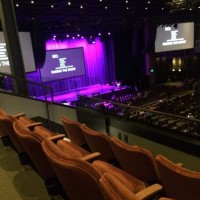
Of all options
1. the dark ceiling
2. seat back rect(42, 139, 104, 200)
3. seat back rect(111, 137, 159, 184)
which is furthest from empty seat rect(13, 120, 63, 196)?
the dark ceiling

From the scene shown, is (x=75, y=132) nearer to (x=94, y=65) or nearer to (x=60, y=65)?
(x=60, y=65)

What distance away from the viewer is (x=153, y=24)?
12.8m

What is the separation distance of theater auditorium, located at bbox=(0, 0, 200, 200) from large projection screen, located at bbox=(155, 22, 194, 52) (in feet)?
0.18

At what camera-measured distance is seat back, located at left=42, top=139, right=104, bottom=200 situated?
129 cm

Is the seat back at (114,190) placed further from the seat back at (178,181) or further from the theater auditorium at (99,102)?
the seat back at (178,181)

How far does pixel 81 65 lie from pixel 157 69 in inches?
249

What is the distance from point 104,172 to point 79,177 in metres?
0.69

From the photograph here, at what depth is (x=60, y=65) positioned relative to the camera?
13.7 metres

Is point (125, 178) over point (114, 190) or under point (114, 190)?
under

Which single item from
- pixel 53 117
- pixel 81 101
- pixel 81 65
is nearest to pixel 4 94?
A: pixel 53 117

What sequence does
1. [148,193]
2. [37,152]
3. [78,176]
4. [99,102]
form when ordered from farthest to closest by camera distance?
[99,102]
[37,152]
[148,193]
[78,176]

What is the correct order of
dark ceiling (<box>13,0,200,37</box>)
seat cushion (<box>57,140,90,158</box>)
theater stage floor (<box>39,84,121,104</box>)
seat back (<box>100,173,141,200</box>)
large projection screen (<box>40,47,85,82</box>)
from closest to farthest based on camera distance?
1. seat back (<box>100,173,141,200</box>)
2. seat cushion (<box>57,140,90,158</box>)
3. dark ceiling (<box>13,0,200,37</box>)
4. large projection screen (<box>40,47,85,82</box>)
5. theater stage floor (<box>39,84,121,104</box>)

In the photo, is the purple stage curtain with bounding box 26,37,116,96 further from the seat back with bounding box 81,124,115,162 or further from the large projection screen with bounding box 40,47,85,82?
the seat back with bounding box 81,124,115,162

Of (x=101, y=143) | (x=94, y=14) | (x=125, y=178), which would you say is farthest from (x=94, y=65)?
(x=125, y=178)
